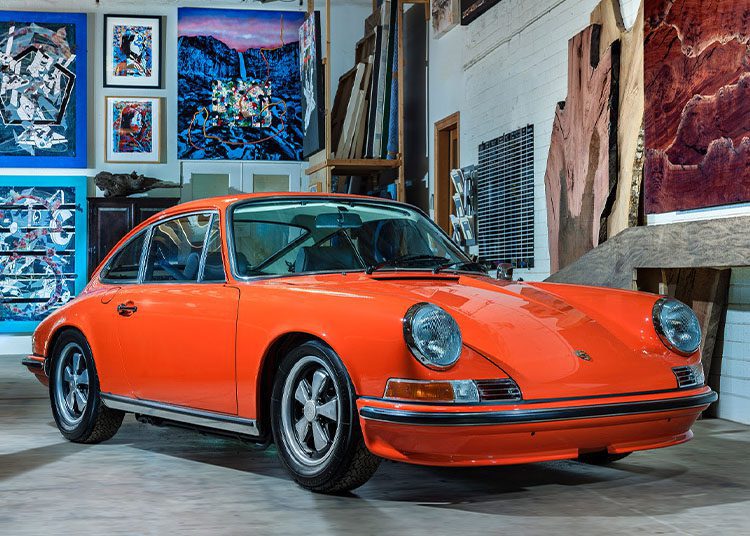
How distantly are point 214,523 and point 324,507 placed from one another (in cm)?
39

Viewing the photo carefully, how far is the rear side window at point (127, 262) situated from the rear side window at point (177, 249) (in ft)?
0.32

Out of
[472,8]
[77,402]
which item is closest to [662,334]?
[77,402]

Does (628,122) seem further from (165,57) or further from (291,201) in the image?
(165,57)

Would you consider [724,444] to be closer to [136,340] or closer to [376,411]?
[376,411]

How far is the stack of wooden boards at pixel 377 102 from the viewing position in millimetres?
11000

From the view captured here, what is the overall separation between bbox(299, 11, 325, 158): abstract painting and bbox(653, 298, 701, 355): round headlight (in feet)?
26.0

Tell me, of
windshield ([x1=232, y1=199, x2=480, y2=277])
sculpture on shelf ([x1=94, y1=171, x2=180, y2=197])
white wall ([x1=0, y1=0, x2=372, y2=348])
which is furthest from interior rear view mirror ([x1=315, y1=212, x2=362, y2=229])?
white wall ([x1=0, y1=0, x2=372, y2=348])

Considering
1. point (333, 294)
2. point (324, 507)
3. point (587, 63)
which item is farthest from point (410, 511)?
point (587, 63)

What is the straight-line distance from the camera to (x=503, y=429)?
3.32 meters

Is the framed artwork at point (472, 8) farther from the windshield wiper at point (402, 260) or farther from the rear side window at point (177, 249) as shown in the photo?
the windshield wiper at point (402, 260)

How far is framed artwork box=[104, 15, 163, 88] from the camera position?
45.0ft

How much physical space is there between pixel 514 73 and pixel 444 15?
1.97 metres

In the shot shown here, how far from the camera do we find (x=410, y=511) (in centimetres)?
346

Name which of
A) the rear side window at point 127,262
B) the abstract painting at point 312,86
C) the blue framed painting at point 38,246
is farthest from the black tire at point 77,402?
the blue framed painting at point 38,246
